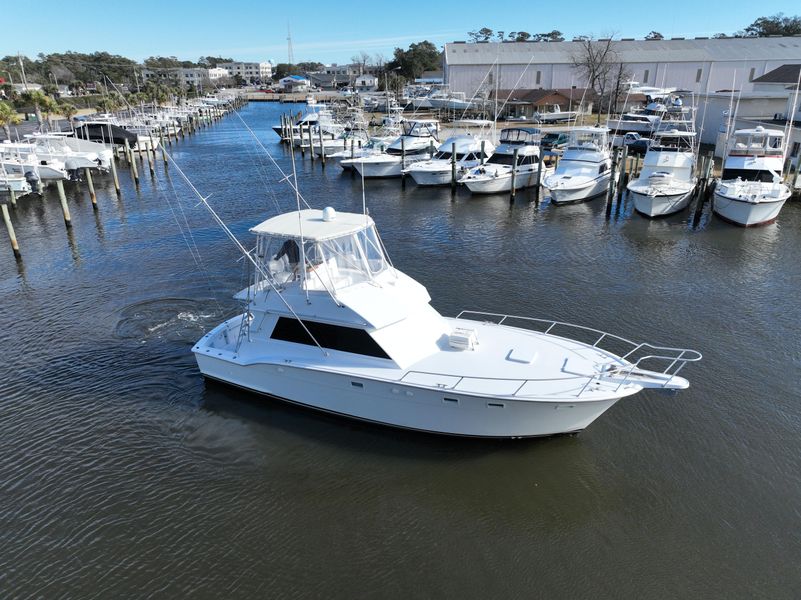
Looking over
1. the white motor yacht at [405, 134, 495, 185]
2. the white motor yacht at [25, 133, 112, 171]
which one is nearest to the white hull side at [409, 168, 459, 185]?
the white motor yacht at [405, 134, 495, 185]

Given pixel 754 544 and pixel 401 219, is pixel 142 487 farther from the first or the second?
pixel 401 219

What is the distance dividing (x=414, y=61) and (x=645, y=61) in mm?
62991

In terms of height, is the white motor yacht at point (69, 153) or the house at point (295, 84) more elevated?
the house at point (295, 84)

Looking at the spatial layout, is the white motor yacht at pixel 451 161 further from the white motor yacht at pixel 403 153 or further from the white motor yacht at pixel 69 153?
the white motor yacht at pixel 69 153

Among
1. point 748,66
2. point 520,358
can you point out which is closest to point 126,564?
point 520,358

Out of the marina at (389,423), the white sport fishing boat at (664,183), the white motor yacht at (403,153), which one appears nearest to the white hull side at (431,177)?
the white motor yacht at (403,153)

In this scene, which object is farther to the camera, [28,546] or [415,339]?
[415,339]

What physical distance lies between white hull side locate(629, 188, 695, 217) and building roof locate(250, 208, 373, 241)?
2194 cm

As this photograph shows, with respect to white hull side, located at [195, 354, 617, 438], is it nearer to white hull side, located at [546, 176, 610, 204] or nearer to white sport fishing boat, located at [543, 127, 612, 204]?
white hull side, located at [546, 176, 610, 204]

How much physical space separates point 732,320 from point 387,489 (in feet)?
45.1

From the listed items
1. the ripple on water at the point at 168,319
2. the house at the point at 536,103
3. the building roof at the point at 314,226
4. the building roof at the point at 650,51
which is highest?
the building roof at the point at 650,51

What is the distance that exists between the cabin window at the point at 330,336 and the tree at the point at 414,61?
12815cm

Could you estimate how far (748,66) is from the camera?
243ft

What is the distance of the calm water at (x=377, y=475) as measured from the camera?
9.09 metres
